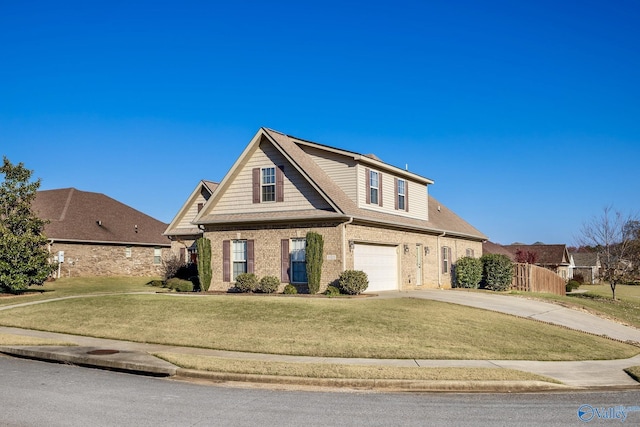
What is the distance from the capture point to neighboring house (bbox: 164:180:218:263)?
37.8 m

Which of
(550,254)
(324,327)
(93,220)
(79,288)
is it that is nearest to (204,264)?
(79,288)

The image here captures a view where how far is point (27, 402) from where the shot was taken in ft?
30.4

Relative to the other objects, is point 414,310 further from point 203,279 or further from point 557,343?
point 203,279

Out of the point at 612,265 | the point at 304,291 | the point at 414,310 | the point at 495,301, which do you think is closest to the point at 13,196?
the point at 304,291

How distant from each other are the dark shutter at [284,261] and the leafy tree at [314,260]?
1.57 meters

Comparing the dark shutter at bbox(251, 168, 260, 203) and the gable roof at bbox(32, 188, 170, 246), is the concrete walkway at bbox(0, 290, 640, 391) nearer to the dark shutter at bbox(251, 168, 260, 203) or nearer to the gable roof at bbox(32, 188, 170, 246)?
the dark shutter at bbox(251, 168, 260, 203)

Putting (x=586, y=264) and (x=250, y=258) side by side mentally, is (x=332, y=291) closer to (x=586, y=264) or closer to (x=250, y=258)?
(x=250, y=258)

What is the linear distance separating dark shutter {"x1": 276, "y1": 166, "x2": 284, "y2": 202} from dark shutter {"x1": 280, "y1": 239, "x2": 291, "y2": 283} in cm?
207

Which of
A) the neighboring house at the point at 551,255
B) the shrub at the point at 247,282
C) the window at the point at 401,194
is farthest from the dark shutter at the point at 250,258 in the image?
the neighboring house at the point at 551,255

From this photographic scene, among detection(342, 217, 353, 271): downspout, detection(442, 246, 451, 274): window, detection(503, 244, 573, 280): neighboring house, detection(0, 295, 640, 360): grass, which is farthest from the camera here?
detection(503, 244, 573, 280): neighboring house

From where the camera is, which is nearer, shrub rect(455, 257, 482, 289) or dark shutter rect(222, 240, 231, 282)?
dark shutter rect(222, 240, 231, 282)

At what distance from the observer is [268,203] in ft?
88.1

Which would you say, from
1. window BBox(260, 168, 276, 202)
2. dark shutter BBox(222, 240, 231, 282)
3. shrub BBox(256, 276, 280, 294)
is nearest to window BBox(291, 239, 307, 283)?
shrub BBox(256, 276, 280, 294)

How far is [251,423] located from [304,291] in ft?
55.4
